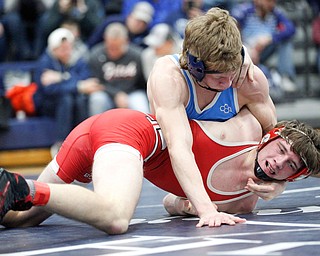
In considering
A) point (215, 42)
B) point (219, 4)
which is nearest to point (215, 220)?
point (215, 42)

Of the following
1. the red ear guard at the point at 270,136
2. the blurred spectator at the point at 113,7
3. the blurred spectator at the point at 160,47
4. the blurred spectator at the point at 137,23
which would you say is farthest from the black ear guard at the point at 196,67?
the blurred spectator at the point at 113,7

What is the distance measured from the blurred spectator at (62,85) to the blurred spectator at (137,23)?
20.2 inches

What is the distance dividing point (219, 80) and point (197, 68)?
0.11 metres

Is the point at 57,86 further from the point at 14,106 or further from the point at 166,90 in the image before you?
the point at 166,90

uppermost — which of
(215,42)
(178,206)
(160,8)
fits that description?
(215,42)

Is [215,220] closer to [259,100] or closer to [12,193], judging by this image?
[259,100]

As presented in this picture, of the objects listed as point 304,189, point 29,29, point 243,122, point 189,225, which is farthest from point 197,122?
point 29,29

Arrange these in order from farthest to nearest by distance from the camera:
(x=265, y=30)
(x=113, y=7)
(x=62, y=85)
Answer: (x=113, y=7)
(x=265, y=30)
(x=62, y=85)

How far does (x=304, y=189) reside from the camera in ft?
17.6

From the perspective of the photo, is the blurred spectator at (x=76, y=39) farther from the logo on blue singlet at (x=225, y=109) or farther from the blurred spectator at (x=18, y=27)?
the logo on blue singlet at (x=225, y=109)

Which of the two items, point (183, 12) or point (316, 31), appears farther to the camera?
point (316, 31)

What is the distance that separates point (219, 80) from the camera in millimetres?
4012

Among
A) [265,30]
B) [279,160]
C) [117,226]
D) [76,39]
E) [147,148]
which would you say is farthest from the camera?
[265,30]

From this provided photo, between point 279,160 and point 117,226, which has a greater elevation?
point 279,160
